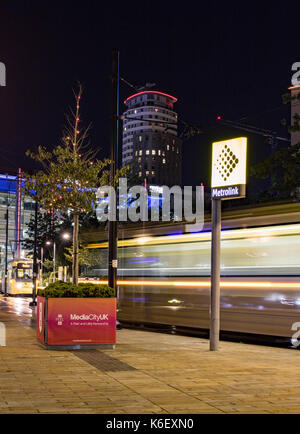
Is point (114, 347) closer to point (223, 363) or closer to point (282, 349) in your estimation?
point (223, 363)

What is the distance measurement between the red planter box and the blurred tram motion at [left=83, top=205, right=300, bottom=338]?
3.80m

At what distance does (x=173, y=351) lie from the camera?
12.8 m

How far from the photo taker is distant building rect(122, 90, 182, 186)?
184 meters

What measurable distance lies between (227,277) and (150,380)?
23.3ft

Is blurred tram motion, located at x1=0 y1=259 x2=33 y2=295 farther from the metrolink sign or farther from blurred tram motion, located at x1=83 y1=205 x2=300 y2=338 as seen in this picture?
the metrolink sign

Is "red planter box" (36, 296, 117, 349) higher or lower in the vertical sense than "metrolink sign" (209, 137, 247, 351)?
lower

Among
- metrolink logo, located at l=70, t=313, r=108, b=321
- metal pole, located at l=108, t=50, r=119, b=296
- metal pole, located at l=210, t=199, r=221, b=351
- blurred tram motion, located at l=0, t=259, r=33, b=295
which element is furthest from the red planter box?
blurred tram motion, located at l=0, t=259, r=33, b=295

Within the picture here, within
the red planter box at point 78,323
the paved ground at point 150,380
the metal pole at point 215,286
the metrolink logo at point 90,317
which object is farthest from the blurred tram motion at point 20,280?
the metal pole at point 215,286

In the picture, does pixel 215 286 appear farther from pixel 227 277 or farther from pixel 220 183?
pixel 227 277

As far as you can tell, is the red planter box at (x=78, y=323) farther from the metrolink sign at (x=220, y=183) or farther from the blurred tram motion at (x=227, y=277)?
the blurred tram motion at (x=227, y=277)

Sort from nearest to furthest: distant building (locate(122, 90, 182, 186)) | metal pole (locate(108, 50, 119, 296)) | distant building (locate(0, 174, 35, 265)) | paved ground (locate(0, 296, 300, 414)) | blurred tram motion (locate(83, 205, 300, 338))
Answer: paved ground (locate(0, 296, 300, 414)) < blurred tram motion (locate(83, 205, 300, 338)) < metal pole (locate(108, 50, 119, 296)) < distant building (locate(0, 174, 35, 265)) < distant building (locate(122, 90, 182, 186))

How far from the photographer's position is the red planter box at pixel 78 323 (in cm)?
1254

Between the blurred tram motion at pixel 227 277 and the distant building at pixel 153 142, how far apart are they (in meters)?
159
